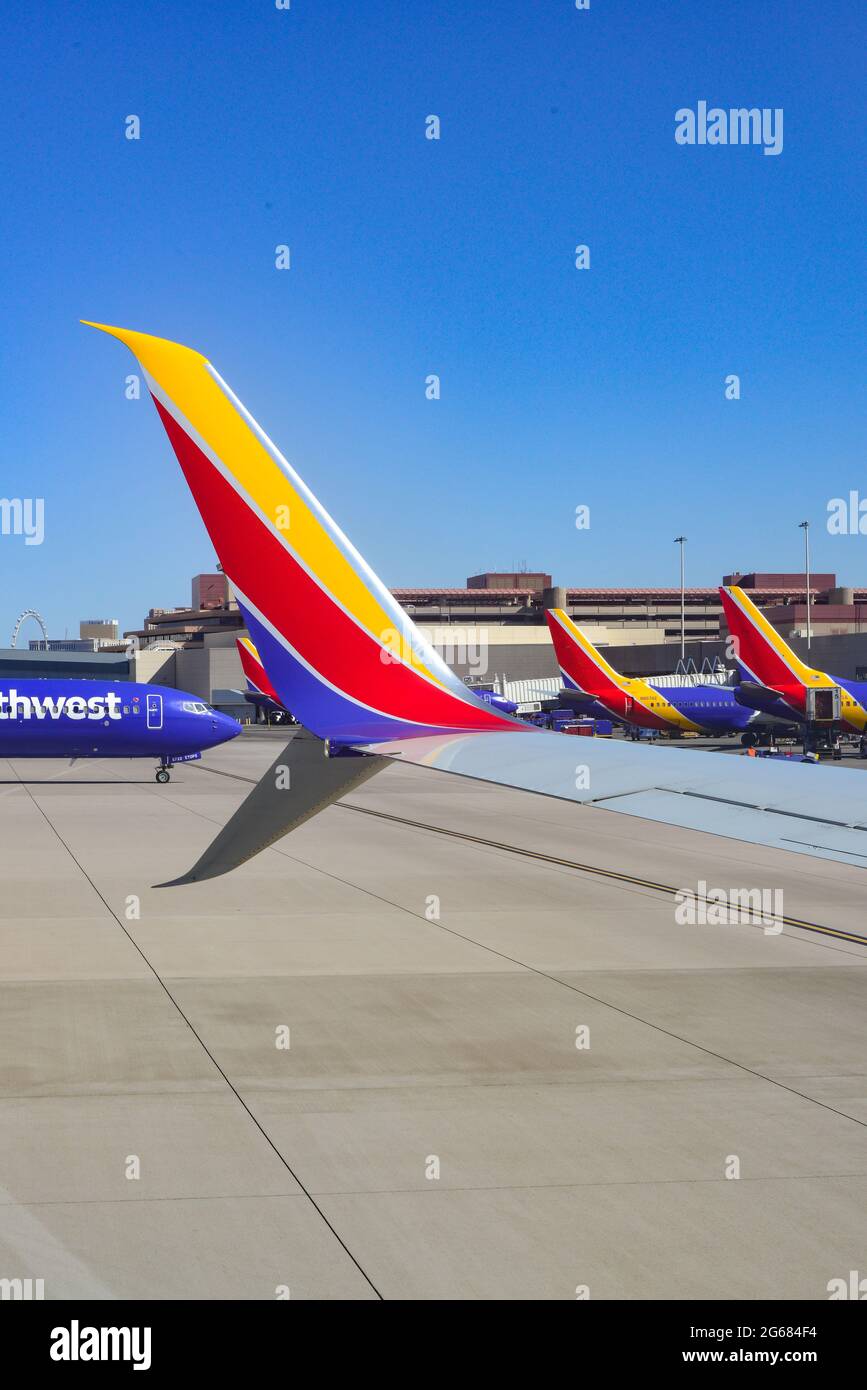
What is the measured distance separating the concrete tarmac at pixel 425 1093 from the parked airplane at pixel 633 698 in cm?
4252

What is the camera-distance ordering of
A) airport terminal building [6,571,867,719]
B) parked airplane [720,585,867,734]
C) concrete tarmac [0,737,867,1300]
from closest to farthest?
concrete tarmac [0,737,867,1300], parked airplane [720,585,867,734], airport terminal building [6,571,867,719]

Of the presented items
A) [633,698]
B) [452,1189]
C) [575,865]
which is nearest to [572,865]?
[575,865]

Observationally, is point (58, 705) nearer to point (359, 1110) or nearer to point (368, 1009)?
point (368, 1009)

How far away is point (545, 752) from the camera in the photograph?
8.91 metres

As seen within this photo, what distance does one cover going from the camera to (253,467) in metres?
8.84

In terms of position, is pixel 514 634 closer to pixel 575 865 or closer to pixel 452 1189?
pixel 575 865

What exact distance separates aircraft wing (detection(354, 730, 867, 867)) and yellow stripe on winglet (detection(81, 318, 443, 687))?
1.10 meters

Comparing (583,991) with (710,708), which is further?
(710,708)

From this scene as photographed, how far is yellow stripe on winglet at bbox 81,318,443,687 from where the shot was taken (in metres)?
8.63

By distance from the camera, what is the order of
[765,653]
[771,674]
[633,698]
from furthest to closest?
[633,698]
[771,674]
[765,653]

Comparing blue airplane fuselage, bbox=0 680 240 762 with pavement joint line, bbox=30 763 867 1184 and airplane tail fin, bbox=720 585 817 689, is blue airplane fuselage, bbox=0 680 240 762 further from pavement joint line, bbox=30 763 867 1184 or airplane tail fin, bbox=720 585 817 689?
airplane tail fin, bbox=720 585 817 689

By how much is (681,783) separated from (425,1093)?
4464mm

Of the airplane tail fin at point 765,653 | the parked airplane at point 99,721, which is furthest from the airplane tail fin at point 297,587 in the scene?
the airplane tail fin at point 765,653

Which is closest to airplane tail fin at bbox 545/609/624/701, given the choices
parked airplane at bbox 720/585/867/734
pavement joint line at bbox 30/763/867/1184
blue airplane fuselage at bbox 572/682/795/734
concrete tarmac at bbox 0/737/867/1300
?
blue airplane fuselage at bbox 572/682/795/734
